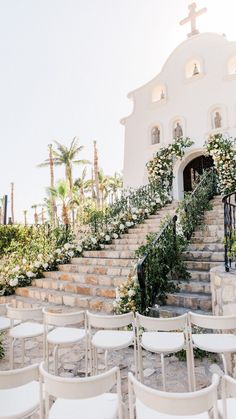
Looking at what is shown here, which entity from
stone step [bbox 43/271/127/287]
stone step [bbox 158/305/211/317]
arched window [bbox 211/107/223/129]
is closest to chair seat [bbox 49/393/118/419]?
stone step [bbox 158/305/211/317]

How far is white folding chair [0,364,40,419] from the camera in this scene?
1.86 m

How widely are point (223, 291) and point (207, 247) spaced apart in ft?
10.1

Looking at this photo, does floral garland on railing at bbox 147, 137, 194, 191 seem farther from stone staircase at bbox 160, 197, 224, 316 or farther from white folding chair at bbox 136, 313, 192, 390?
white folding chair at bbox 136, 313, 192, 390

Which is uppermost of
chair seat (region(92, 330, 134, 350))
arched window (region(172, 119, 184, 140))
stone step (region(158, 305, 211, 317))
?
arched window (region(172, 119, 184, 140))

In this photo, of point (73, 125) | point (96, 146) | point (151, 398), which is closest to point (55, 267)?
point (151, 398)

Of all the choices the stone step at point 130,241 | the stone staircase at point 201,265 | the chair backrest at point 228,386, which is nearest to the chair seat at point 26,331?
the stone staircase at point 201,265

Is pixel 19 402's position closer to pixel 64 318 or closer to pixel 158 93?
pixel 64 318

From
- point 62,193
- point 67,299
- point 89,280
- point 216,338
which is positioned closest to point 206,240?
point 89,280

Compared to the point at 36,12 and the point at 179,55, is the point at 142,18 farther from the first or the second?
the point at 179,55

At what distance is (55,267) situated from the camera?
8.71 meters

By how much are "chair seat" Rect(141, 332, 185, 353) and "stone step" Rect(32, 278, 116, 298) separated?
316cm

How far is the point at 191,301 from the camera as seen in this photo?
5305 millimetres

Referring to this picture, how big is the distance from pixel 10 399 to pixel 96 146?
22.5 m

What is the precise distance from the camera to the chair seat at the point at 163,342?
2.96 meters
